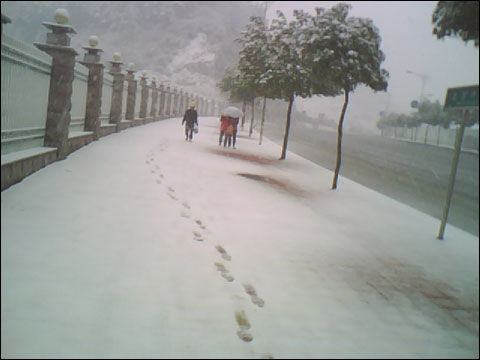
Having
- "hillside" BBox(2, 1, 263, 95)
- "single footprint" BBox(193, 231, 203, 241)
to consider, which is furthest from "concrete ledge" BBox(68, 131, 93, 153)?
"hillside" BBox(2, 1, 263, 95)

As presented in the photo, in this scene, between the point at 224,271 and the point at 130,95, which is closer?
the point at 224,271

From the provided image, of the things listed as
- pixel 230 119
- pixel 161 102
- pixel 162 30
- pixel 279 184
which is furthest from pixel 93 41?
pixel 162 30

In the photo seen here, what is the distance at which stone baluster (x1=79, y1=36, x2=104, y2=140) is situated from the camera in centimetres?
1279

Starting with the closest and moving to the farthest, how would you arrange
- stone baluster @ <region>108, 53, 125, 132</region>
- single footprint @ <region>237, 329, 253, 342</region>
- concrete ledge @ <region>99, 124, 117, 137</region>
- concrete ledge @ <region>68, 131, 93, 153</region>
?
single footprint @ <region>237, 329, 253, 342</region> < concrete ledge @ <region>68, 131, 93, 153</region> < concrete ledge @ <region>99, 124, 117, 137</region> < stone baluster @ <region>108, 53, 125, 132</region>

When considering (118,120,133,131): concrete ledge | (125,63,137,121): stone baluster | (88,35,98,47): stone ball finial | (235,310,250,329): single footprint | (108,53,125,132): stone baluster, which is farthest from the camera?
(125,63,137,121): stone baluster

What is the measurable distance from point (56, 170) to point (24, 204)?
2.21 meters

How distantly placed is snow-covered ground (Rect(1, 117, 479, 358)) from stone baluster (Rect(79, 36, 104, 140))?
3.21m

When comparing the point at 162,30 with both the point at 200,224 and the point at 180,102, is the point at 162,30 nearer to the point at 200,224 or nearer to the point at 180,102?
the point at 180,102

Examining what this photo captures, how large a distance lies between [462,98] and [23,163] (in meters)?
7.26

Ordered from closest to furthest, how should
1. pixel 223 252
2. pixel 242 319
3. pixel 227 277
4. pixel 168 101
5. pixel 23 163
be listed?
1. pixel 242 319
2. pixel 227 277
3. pixel 223 252
4. pixel 23 163
5. pixel 168 101

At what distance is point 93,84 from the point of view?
12961 mm

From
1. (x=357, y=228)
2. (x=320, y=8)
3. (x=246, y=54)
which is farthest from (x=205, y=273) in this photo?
(x=246, y=54)

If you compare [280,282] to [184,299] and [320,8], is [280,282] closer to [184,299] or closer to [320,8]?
[184,299]

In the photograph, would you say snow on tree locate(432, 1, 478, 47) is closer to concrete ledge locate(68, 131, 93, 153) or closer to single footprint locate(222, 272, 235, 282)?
single footprint locate(222, 272, 235, 282)
